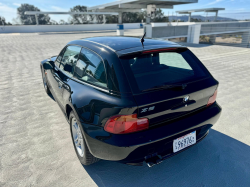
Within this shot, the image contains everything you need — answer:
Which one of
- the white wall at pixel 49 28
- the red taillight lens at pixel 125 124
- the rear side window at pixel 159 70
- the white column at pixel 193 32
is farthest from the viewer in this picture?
the white wall at pixel 49 28

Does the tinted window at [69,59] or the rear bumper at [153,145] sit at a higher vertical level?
the tinted window at [69,59]

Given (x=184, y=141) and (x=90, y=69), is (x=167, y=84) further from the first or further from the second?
(x=90, y=69)

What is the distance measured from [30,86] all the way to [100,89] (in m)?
4.28

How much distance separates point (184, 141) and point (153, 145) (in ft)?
1.57

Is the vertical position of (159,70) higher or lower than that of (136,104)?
higher

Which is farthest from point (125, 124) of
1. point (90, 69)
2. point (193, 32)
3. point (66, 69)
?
point (193, 32)

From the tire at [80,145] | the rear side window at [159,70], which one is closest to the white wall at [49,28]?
the tire at [80,145]

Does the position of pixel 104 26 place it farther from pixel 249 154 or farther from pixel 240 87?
pixel 249 154

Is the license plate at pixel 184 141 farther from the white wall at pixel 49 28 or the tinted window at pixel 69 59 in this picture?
the white wall at pixel 49 28

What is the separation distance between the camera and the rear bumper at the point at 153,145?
1759mm

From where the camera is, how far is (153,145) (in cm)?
179

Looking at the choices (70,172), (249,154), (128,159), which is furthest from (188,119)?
(70,172)

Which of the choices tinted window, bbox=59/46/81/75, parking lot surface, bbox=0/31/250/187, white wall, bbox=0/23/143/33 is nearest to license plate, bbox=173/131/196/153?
parking lot surface, bbox=0/31/250/187

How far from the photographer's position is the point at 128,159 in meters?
1.82
